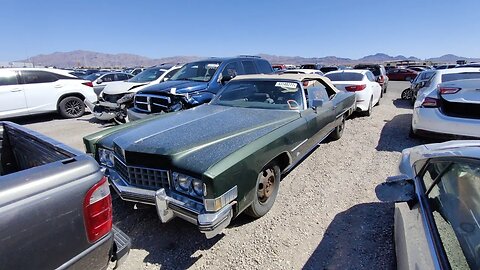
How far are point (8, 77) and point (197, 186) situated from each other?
9.06m

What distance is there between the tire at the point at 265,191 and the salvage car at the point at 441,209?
138cm

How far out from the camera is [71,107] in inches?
377

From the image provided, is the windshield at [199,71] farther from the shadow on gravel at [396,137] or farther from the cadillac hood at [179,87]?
the shadow on gravel at [396,137]

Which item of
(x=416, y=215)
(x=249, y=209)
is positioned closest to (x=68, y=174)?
(x=249, y=209)

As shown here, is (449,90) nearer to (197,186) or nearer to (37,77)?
(197,186)

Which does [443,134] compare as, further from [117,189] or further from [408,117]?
[117,189]

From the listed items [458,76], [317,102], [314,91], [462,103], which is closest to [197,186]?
[317,102]

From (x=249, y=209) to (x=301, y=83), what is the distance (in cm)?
227

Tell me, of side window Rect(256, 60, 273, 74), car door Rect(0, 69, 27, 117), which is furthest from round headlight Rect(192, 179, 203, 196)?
car door Rect(0, 69, 27, 117)

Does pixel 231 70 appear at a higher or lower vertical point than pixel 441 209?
higher

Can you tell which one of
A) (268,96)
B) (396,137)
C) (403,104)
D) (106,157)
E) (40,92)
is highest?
(268,96)

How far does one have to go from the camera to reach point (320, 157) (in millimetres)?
5172

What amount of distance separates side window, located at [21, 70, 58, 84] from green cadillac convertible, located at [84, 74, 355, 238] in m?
7.00

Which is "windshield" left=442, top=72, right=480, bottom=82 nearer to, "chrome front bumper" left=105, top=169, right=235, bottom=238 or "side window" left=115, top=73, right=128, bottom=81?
"chrome front bumper" left=105, top=169, right=235, bottom=238
